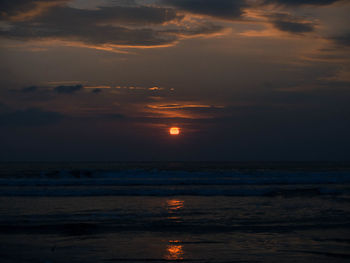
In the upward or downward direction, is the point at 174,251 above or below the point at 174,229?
above

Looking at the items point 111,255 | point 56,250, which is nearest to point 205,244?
point 111,255

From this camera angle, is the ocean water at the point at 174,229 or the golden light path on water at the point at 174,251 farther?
the ocean water at the point at 174,229

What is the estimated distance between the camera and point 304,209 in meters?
13.9

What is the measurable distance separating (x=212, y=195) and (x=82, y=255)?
1124cm

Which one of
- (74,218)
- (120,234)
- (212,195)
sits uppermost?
(120,234)

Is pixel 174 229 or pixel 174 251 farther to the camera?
pixel 174 229

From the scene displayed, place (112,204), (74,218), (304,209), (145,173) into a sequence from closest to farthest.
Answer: (74,218), (304,209), (112,204), (145,173)

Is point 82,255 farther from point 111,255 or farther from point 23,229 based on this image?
point 23,229

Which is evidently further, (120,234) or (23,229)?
(23,229)

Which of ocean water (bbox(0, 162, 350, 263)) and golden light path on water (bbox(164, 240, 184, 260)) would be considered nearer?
golden light path on water (bbox(164, 240, 184, 260))

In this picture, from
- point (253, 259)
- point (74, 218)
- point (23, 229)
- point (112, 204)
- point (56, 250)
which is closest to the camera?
point (253, 259)

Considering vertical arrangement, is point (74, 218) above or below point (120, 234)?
below

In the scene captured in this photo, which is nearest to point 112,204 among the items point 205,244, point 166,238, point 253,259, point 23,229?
point 23,229

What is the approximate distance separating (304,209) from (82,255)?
8837 mm
